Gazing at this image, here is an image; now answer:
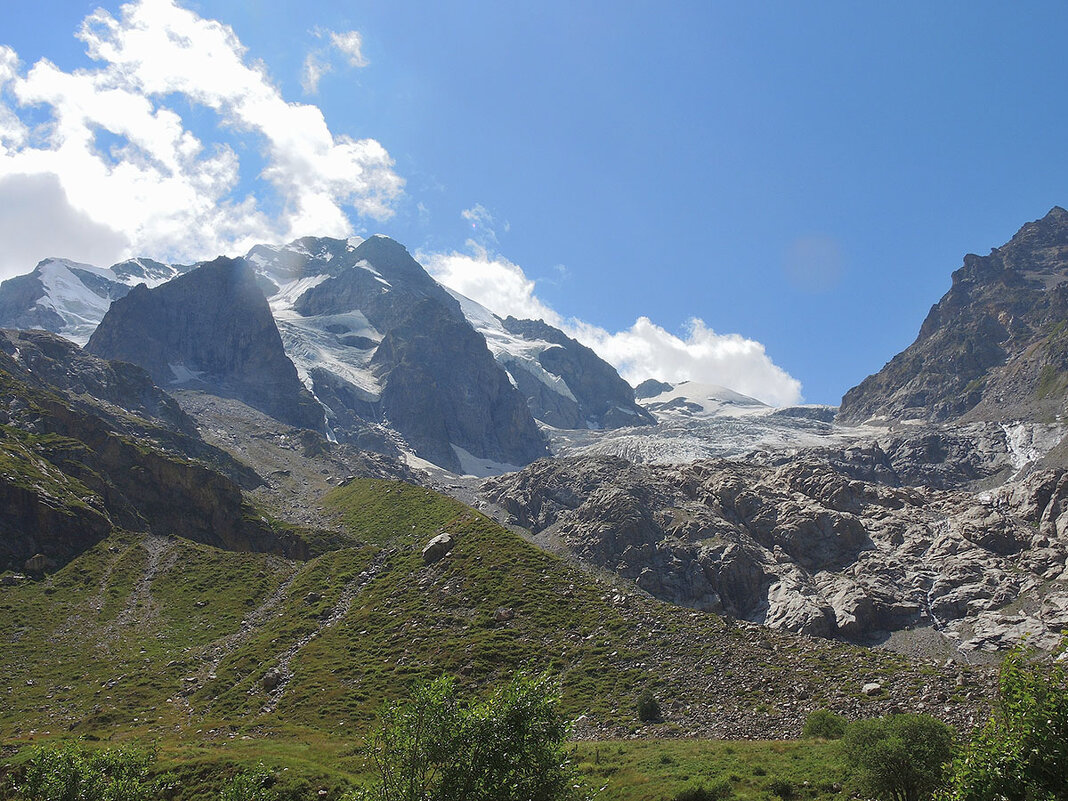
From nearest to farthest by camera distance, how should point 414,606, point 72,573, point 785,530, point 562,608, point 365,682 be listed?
point 365,682
point 562,608
point 414,606
point 72,573
point 785,530

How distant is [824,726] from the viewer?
38969 mm

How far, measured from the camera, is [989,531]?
16912 centimetres

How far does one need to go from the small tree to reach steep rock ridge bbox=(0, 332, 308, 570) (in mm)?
100612

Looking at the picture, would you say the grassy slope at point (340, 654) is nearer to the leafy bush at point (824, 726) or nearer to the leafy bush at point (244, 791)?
the leafy bush at point (824, 726)

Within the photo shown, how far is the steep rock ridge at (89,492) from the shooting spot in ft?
308

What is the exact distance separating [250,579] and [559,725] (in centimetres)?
8293

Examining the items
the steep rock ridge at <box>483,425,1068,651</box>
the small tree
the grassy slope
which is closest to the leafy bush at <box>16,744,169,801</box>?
the grassy slope

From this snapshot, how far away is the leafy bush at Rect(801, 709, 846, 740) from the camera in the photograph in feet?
127

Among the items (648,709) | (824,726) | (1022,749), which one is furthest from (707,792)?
(648,709)

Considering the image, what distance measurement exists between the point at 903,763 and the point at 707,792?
8.50 m

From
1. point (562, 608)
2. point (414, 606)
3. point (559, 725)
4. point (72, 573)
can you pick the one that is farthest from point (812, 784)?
point (72, 573)

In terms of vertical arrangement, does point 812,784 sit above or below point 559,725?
below

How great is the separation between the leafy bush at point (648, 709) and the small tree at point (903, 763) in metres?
20.1

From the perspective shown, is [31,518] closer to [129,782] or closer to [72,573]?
[72,573]
